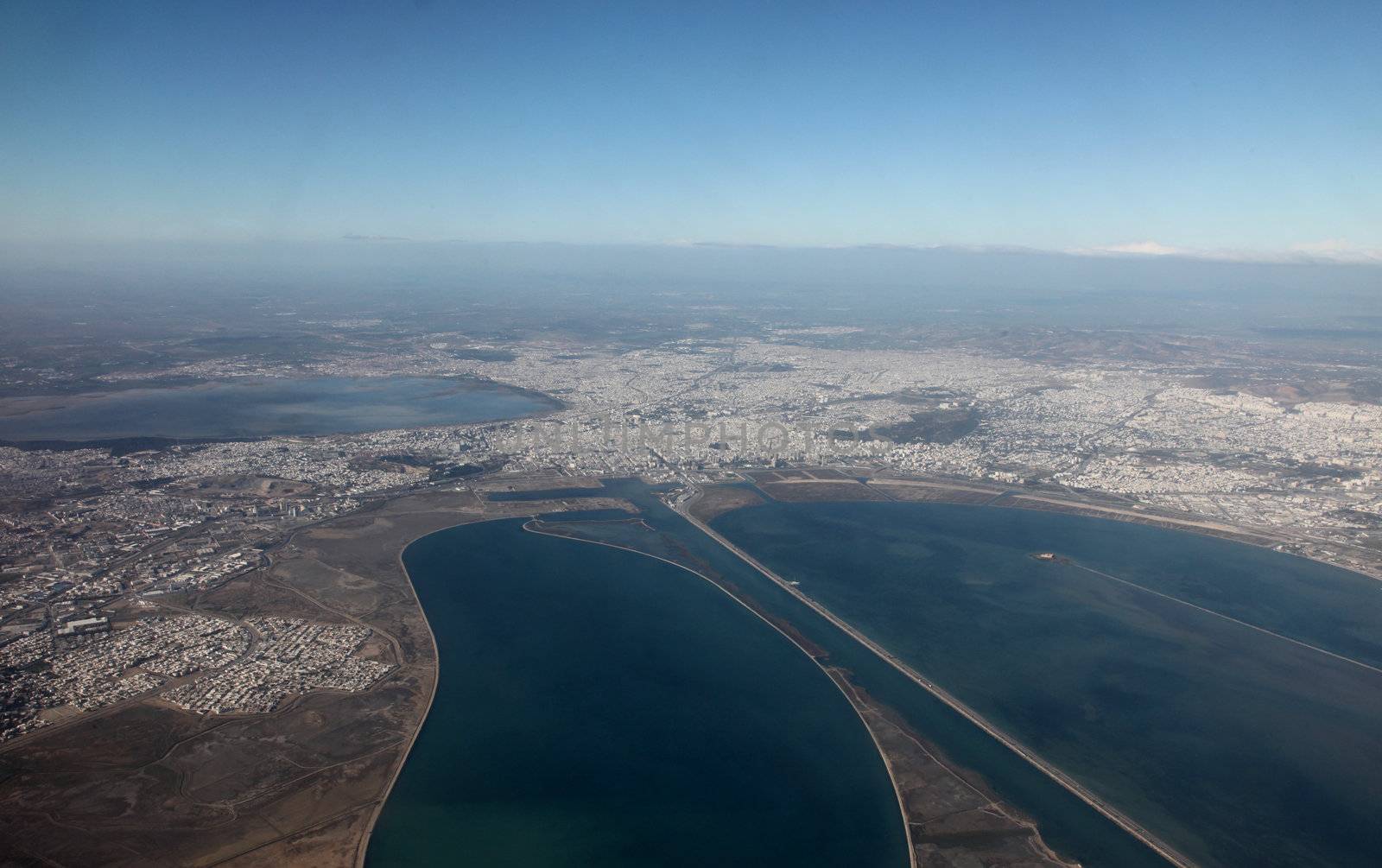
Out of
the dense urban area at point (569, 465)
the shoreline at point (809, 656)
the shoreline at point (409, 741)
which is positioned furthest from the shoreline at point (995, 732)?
the dense urban area at point (569, 465)

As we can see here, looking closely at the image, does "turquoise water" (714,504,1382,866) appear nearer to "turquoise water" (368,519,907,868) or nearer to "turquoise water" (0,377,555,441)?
"turquoise water" (368,519,907,868)

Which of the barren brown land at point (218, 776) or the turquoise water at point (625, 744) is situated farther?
the turquoise water at point (625, 744)

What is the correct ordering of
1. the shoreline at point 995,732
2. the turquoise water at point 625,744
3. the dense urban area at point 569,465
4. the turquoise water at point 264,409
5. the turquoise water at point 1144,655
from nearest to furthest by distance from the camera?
the turquoise water at point 625,744
the shoreline at point 995,732
the turquoise water at point 1144,655
the dense urban area at point 569,465
the turquoise water at point 264,409

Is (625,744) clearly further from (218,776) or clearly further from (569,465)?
(569,465)

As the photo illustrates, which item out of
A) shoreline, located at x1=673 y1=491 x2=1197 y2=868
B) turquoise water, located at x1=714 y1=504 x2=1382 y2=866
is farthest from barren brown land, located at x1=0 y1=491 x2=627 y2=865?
turquoise water, located at x1=714 y1=504 x2=1382 y2=866

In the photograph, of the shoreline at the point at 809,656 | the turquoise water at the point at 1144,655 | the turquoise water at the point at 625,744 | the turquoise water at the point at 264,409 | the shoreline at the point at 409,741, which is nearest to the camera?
the shoreline at the point at 409,741

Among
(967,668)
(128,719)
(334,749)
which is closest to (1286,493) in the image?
(967,668)

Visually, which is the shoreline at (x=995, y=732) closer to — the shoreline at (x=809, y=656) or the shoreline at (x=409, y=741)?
the shoreline at (x=809, y=656)
